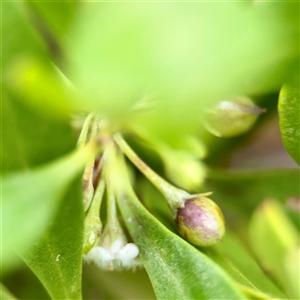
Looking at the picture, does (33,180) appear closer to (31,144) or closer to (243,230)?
(31,144)

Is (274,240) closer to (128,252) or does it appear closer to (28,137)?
(128,252)

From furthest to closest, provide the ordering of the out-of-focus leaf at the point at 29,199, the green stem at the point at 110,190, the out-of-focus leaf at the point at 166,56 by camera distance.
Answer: the green stem at the point at 110,190, the out-of-focus leaf at the point at 29,199, the out-of-focus leaf at the point at 166,56

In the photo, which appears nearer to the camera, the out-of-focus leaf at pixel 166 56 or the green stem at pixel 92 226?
the out-of-focus leaf at pixel 166 56

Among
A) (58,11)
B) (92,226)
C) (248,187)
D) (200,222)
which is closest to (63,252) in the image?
(92,226)

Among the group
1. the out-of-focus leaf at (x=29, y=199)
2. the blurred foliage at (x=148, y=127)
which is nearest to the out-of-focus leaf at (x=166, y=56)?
the blurred foliage at (x=148, y=127)

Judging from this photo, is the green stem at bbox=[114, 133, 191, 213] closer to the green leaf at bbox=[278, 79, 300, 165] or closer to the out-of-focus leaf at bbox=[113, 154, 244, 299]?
the out-of-focus leaf at bbox=[113, 154, 244, 299]

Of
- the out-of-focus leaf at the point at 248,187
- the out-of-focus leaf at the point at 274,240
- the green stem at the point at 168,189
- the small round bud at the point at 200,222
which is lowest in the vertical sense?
the out-of-focus leaf at the point at 248,187

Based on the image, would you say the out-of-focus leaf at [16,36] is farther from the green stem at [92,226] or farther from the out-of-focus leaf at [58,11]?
the green stem at [92,226]
